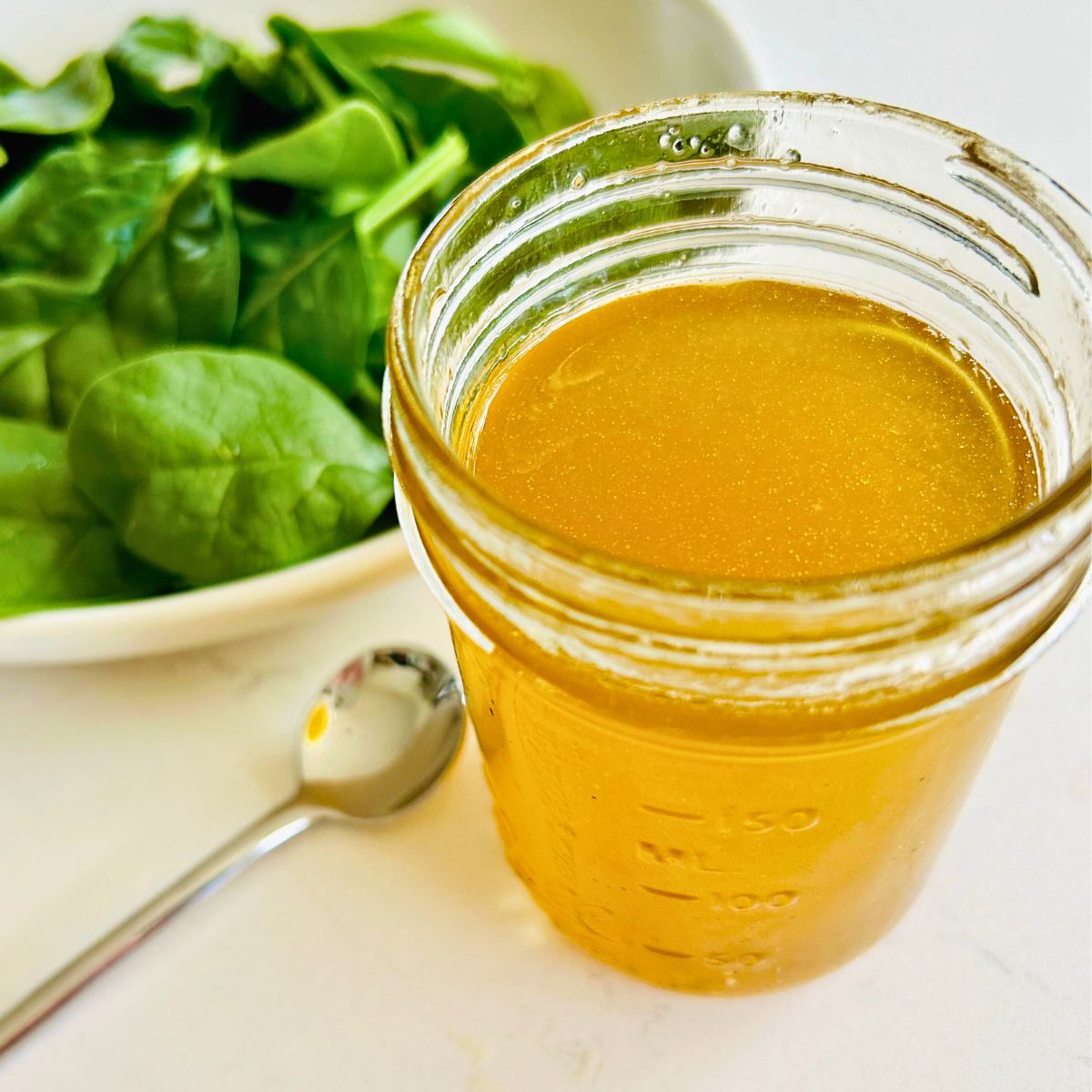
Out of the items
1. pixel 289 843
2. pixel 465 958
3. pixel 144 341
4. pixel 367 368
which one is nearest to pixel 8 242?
pixel 144 341

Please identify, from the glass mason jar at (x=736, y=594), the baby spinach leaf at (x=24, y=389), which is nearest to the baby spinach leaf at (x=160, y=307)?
the baby spinach leaf at (x=24, y=389)

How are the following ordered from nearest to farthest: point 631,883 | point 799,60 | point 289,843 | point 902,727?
point 902,727 → point 631,883 → point 289,843 → point 799,60

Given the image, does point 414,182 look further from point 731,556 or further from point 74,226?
point 731,556

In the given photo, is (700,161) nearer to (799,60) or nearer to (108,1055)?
(108,1055)

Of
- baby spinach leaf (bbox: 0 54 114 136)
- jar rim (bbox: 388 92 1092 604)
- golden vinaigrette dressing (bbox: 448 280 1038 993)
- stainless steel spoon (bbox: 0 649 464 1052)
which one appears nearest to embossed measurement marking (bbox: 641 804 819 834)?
golden vinaigrette dressing (bbox: 448 280 1038 993)

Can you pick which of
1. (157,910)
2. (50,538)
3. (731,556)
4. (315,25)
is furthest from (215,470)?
(315,25)

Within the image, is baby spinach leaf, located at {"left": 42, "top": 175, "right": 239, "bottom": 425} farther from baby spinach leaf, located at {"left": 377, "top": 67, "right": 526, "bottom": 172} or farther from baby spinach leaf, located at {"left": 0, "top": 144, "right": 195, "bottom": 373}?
baby spinach leaf, located at {"left": 377, "top": 67, "right": 526, "bottom": 172}

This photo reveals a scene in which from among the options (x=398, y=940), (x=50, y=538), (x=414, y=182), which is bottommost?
(x=398, y=940)
